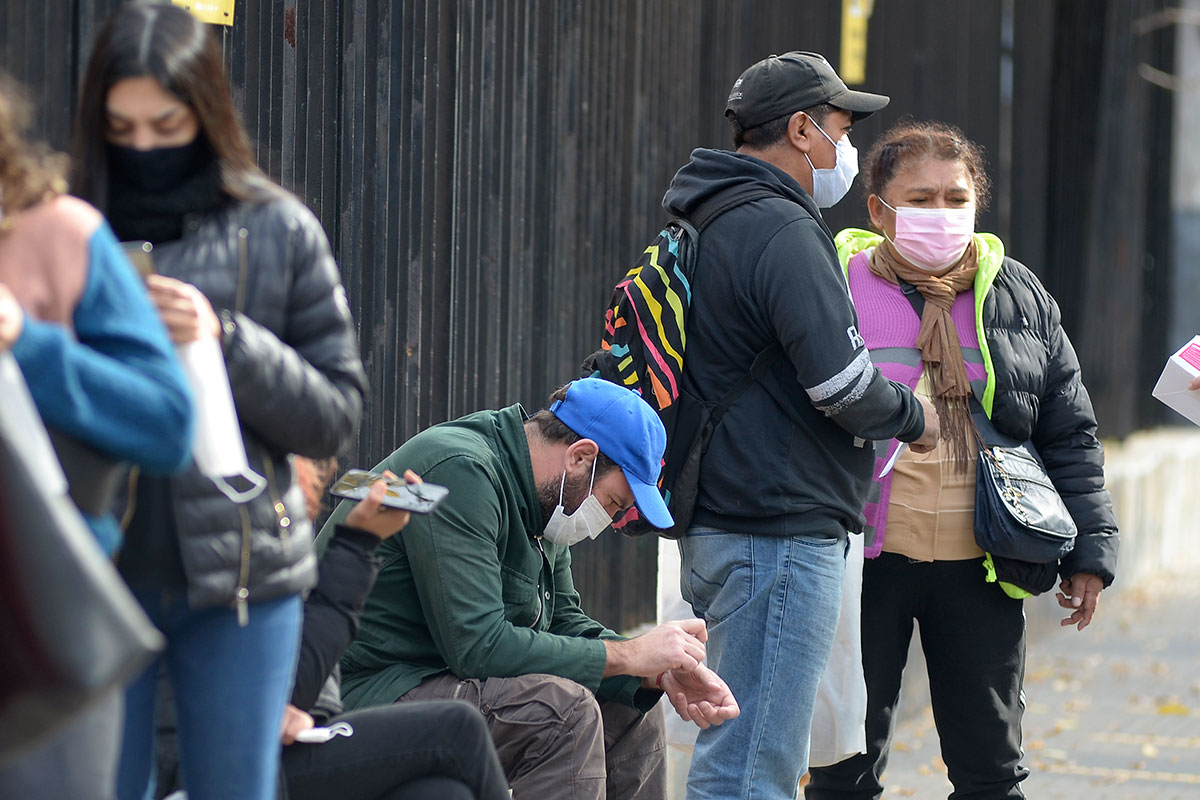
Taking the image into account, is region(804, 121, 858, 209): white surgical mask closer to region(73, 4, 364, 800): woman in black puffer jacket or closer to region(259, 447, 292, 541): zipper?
region(73, 4, 364, 800): woman in black puffer jacket

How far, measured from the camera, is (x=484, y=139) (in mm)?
4719

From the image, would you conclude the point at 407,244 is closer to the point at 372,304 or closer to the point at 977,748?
the point at 372,304

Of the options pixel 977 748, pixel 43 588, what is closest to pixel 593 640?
pixel 977 748

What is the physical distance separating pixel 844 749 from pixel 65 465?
236 centimetres

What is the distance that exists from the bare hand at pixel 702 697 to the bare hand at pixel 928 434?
0.72 meters

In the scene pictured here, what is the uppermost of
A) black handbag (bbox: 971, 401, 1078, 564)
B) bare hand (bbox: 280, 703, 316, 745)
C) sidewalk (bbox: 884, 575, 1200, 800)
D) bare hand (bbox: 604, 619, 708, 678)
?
black handbag (bbox: 971, 401, 1078, 564)

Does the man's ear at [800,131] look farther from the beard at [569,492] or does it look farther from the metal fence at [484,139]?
the metal fence at [484,139]

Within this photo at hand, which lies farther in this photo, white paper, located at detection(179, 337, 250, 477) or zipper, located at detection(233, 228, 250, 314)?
zipper, located at detection(233, 228, 250, 314)

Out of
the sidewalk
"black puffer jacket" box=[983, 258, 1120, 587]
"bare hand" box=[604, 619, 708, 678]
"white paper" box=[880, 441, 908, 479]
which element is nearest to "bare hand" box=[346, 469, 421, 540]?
"bare hand" box=[604, 619, 708, 678]

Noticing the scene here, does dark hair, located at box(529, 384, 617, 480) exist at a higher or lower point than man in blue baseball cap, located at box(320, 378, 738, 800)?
higher

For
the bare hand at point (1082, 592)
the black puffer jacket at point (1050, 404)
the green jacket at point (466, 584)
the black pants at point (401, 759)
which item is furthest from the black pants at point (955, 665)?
the black pants at point (401, 759)

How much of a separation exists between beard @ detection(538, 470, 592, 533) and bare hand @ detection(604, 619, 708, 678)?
303 mm

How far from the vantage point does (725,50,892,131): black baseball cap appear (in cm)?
374

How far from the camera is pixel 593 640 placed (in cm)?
348
